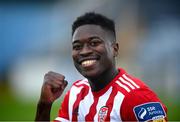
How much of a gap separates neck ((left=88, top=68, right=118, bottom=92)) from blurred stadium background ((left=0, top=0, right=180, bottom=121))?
30.4ft

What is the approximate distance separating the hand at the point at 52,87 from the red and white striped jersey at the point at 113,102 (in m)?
0.34

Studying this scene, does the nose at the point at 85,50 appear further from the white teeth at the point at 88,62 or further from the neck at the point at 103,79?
the neck at the point at 103,79

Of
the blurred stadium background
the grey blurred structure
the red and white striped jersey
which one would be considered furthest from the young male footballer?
the grey blurred structure

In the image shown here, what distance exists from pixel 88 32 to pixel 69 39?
34.8 ft

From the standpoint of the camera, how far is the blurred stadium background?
50.0 ft

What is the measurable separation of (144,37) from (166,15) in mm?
794

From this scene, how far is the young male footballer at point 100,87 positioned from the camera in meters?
5.01

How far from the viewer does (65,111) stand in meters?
5.71

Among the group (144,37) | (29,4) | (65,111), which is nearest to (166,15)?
Result: (144,37)

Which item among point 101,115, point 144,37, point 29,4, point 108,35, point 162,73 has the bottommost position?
point 101,115

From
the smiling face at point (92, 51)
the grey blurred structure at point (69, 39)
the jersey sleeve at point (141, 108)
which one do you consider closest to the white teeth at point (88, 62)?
the smiling face at point (92, 51)

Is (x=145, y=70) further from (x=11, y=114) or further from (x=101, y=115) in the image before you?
(x=101, y=115)

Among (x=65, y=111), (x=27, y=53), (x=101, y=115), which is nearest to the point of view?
(x=101, y=115)

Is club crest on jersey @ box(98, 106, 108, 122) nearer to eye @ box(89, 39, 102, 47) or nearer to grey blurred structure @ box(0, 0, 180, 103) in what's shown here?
eye @ box(89, 39, 102, 47)
